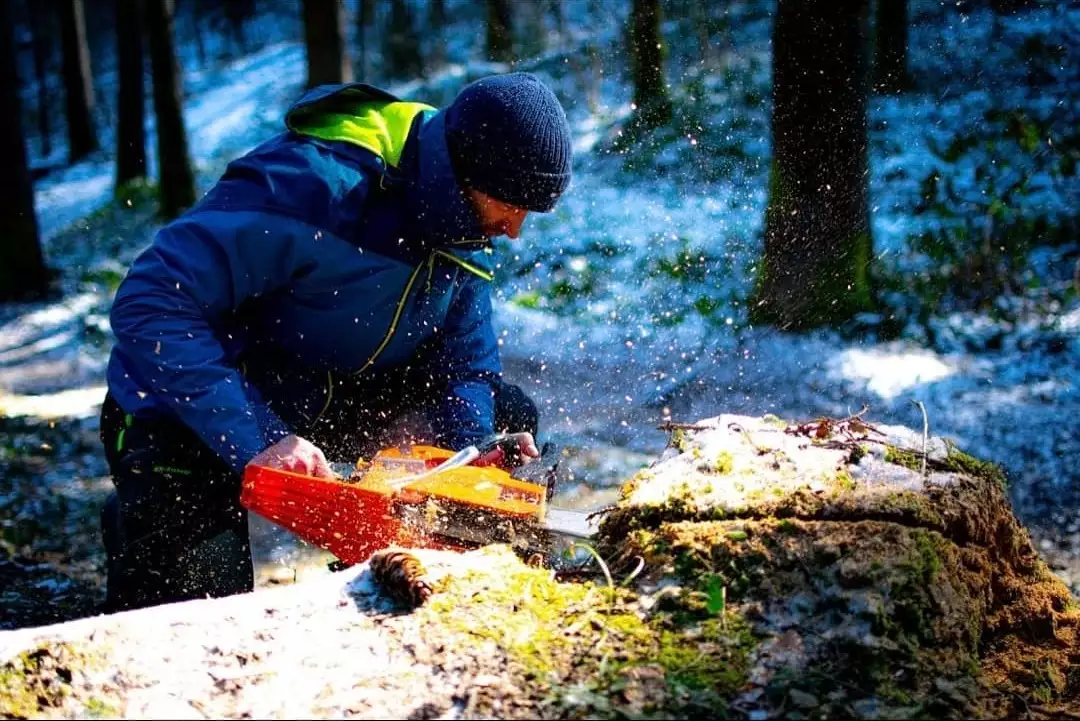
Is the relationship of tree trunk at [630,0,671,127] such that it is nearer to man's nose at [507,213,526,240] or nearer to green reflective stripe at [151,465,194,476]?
man's nose at [507,213,526,240]

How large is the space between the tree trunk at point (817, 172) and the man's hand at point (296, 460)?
427cm

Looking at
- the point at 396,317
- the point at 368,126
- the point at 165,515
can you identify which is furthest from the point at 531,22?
the point at 165,515

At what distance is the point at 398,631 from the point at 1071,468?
3.78 meters

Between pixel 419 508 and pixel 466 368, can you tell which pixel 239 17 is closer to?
pixel 466 368

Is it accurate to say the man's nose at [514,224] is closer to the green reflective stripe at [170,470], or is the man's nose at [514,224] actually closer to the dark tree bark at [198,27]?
the green reflective stripe at [170,470]

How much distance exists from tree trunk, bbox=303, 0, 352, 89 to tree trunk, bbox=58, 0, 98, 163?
9646 mm

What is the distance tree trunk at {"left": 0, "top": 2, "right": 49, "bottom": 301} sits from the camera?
9.39 metres

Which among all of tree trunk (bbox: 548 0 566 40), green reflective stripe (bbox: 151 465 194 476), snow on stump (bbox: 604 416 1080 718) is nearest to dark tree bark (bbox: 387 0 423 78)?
tree trunk (bbox: 548 0 566 40)

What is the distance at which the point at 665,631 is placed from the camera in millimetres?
1816

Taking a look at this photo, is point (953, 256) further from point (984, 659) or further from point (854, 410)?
point (984, 659)

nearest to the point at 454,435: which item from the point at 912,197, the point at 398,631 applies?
A: the point at 398,631

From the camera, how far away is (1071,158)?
6.96m

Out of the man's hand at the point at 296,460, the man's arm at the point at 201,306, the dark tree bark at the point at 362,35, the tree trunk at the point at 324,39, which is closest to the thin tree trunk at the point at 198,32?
the dark tree bark at the point at 362,35

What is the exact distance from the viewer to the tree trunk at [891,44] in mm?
9391
